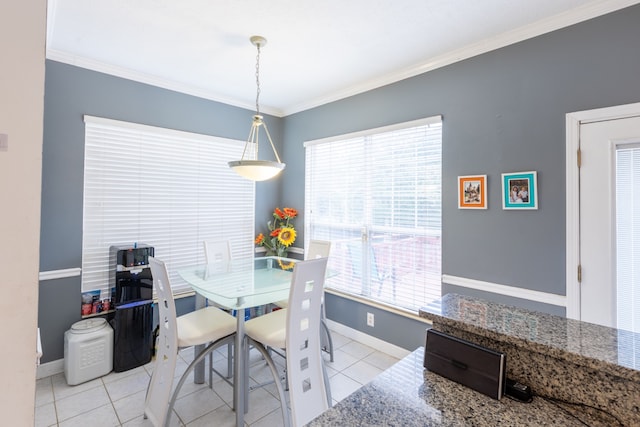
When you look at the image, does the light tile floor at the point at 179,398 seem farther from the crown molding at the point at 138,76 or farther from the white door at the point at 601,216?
the crown molding at the point at 138,76

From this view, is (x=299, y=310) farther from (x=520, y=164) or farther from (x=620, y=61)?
(x=620, y=61)

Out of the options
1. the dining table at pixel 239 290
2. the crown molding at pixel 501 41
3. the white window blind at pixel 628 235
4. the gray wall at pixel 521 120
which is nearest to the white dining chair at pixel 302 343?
the dining table at pixel 239 290

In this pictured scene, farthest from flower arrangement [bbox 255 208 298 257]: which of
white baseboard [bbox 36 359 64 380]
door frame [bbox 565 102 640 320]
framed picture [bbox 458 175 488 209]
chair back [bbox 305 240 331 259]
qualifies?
door frame [bbox 565 102 640 320]

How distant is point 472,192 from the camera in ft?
7.79

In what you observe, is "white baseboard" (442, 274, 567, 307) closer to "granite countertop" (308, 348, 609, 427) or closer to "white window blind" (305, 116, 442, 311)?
"white window blind" (305, 116, 442, 311)

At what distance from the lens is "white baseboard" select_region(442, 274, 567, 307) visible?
200 cm

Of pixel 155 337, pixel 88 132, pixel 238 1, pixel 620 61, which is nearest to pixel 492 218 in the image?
pixel 620 61

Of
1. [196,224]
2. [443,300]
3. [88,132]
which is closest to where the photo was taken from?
[443,300]

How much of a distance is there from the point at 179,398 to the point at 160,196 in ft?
6.23

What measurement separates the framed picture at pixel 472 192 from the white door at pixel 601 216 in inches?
22.5

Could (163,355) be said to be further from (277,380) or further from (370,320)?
(370,320)

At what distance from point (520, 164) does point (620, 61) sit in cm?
76

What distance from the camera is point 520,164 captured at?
2.15 meters

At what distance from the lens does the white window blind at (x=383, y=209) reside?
8.74ft
